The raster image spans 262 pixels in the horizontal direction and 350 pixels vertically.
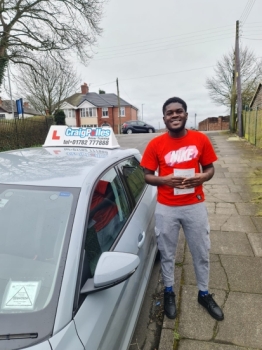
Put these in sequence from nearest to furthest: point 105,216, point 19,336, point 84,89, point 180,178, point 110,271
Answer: point 19,336 < point 110,271 < point 105,216 < point 180,178 < point 84,89

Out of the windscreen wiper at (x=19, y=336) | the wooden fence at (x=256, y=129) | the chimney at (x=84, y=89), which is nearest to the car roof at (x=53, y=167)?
the windscreen wiper at (x=19, y=336)

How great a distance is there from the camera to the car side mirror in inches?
50.5

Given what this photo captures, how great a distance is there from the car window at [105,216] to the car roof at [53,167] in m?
0.12

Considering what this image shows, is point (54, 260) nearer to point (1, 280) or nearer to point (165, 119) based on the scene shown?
point (1, 280)

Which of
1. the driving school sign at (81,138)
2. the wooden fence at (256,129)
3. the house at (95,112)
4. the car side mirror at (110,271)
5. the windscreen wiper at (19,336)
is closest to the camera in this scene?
the windscreen wiper at (19,336)

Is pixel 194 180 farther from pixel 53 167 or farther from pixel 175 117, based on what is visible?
pixel 53 167

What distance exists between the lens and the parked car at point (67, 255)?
1.14m

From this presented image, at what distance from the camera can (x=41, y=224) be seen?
58.9 inches

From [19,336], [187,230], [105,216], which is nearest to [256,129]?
[187,230]

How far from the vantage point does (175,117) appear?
209 cm

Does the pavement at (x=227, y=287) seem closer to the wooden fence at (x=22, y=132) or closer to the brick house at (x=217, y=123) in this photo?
the wooden fence at (x=22, y=132)

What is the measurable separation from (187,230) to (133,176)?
33.6 inches

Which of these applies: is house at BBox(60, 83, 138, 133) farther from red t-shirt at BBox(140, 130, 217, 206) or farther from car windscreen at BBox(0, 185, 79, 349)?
car windscreen at BBox(0, 185, 79, 349)

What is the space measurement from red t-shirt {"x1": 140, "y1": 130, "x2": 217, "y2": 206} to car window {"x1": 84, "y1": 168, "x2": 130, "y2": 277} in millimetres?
320
